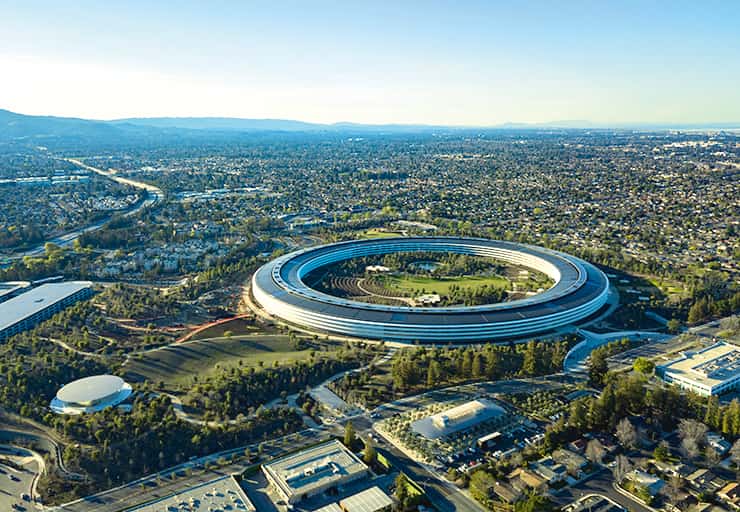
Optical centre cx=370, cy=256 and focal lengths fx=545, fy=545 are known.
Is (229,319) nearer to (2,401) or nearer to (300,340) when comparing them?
(300,340)

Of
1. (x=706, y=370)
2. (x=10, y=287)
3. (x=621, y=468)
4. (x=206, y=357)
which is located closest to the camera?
(x=621, y=468)

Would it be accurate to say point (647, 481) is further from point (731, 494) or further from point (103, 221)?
point (103, 221)

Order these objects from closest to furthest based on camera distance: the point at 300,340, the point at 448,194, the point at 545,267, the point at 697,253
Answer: the point at 300,340
the point at 545,267
the point at 697,253
the point at 448,194

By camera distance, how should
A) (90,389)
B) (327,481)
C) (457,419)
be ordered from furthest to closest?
(90,389), (457,419), (327,481)

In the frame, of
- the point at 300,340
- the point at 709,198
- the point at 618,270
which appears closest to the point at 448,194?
the point at 709,198

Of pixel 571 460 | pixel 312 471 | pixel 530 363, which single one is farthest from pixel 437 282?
pixel 312 471

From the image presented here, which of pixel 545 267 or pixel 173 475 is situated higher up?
pixel 545 267

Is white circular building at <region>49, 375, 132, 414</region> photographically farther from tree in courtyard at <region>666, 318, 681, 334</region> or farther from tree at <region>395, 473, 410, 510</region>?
tree in courtyard at <region>666, 318, 681, 334</region>
